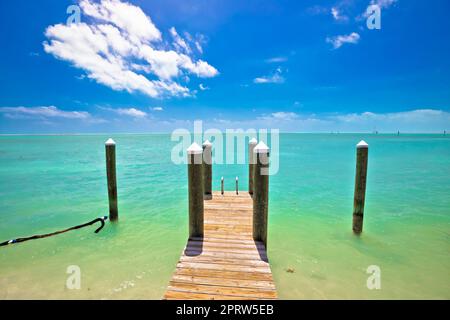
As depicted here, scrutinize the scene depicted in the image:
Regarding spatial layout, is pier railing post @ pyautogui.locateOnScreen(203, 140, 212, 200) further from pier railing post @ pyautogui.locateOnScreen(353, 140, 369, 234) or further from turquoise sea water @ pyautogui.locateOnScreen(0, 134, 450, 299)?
pier railing post @ pyautogui.locateOnScreen(353, 140, 369, 234)

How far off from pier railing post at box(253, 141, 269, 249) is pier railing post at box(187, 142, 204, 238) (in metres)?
1.25

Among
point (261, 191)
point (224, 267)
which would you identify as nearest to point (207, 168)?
point (261, 191)

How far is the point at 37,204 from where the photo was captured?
1161cm

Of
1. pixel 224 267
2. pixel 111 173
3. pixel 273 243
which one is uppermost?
pixel 111 173

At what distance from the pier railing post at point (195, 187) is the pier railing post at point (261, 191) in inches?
49.3

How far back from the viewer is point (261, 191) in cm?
507

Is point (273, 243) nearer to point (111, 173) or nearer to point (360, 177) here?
point (360, 177)

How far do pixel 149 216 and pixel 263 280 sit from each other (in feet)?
23.4

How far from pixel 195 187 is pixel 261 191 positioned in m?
1.51

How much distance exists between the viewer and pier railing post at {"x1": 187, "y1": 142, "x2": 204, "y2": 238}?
506cm

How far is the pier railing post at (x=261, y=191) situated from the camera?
16.1 feet

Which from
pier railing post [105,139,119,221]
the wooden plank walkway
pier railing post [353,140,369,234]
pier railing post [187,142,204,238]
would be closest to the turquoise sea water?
pier railing post [105,139,119,221]
